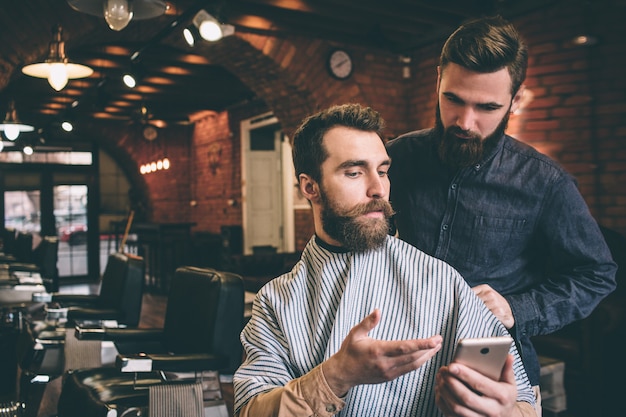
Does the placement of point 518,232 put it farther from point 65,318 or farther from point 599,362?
point 65,318

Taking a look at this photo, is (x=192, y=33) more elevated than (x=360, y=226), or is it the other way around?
(x=192, y=33)

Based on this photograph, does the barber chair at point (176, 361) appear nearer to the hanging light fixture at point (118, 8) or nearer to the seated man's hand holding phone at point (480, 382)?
the seated man's hand holding phone at point (480, 382)

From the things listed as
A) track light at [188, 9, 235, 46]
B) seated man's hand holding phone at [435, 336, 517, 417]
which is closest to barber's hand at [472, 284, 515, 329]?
seated man's hand holding phone at [435, 336, 517, 417]

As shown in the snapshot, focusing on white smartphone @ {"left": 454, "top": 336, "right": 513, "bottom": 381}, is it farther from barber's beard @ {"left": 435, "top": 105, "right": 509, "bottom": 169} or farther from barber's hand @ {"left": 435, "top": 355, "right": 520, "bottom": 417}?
barber's beard @ {"left": 435, "top": 105, "right": 509, "bottom": 169}

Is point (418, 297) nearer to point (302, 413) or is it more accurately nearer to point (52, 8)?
point (302, 413)

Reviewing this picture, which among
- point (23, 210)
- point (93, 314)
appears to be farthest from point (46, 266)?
point (23, 210)

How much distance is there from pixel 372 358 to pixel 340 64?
4.55 m

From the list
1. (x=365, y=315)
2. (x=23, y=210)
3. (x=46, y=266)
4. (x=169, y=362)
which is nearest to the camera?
(x=365, y=315)

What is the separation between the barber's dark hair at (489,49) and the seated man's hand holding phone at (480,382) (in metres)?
0.74

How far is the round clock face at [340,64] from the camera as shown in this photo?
5152 mm

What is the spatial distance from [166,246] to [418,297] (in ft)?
24.6

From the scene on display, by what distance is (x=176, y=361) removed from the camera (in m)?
2.01

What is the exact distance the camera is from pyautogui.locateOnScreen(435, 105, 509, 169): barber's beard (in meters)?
1.41

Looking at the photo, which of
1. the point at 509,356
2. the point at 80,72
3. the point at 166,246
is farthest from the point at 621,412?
the point at 166,246
